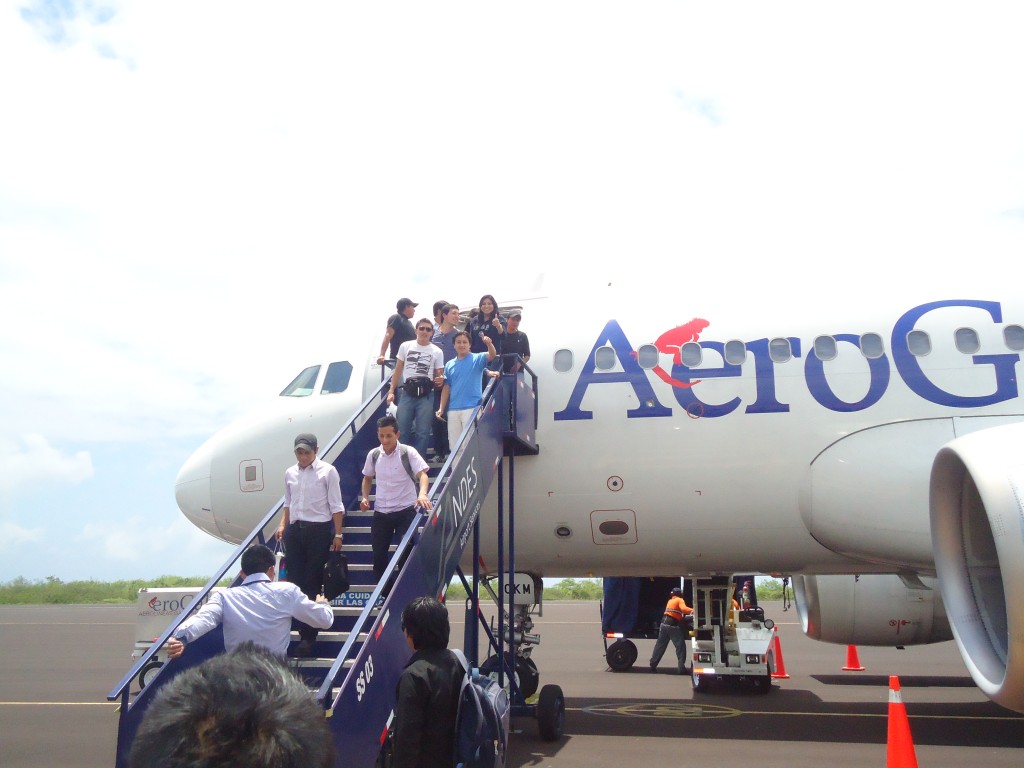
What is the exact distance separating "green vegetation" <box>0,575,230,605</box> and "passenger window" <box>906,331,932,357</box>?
2024 inches

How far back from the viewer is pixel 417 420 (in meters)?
9.23

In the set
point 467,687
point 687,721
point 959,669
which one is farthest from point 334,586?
point 959,669

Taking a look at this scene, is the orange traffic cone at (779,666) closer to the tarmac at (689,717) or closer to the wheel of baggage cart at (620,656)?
the tarmac at (689,717)

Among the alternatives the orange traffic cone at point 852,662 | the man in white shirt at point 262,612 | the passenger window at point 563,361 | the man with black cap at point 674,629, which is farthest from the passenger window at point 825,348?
the orange traffic cone at point 852,662

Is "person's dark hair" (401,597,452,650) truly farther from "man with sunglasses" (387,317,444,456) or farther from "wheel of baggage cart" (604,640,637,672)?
"wheel of baggage cart" (604,640,637,672)

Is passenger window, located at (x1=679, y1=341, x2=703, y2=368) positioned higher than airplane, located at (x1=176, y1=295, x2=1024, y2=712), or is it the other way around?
passenger window, located at (x1=679, y1=341, x2=703, y2=368)

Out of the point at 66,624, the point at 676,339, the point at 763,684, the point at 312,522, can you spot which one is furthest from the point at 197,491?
the point at 66,624

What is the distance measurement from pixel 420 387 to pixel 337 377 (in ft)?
6.94

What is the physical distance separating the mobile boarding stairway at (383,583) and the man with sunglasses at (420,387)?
0.40 meters

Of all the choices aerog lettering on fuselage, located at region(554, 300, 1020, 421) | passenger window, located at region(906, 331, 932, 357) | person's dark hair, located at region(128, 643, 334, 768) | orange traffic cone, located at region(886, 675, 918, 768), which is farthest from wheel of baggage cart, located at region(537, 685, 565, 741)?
person's dark hair, located at region(128, 643, 334, 768)

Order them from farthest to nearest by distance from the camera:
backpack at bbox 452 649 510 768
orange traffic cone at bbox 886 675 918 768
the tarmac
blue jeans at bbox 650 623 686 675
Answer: blue jeans at bbox 650 623 686 675
the tarmac
orange traffic cone at bbox 886 675 918 768
backpack at bbox 452 649 510 768

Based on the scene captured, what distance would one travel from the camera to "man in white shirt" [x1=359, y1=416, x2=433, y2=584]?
7461 millimetres

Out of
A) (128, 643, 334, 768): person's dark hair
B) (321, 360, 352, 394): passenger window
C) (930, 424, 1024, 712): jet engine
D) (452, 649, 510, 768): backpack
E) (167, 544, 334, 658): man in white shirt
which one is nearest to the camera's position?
(128, 643, 334, 768): person's dark hair

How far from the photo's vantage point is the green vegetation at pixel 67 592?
57.5m
